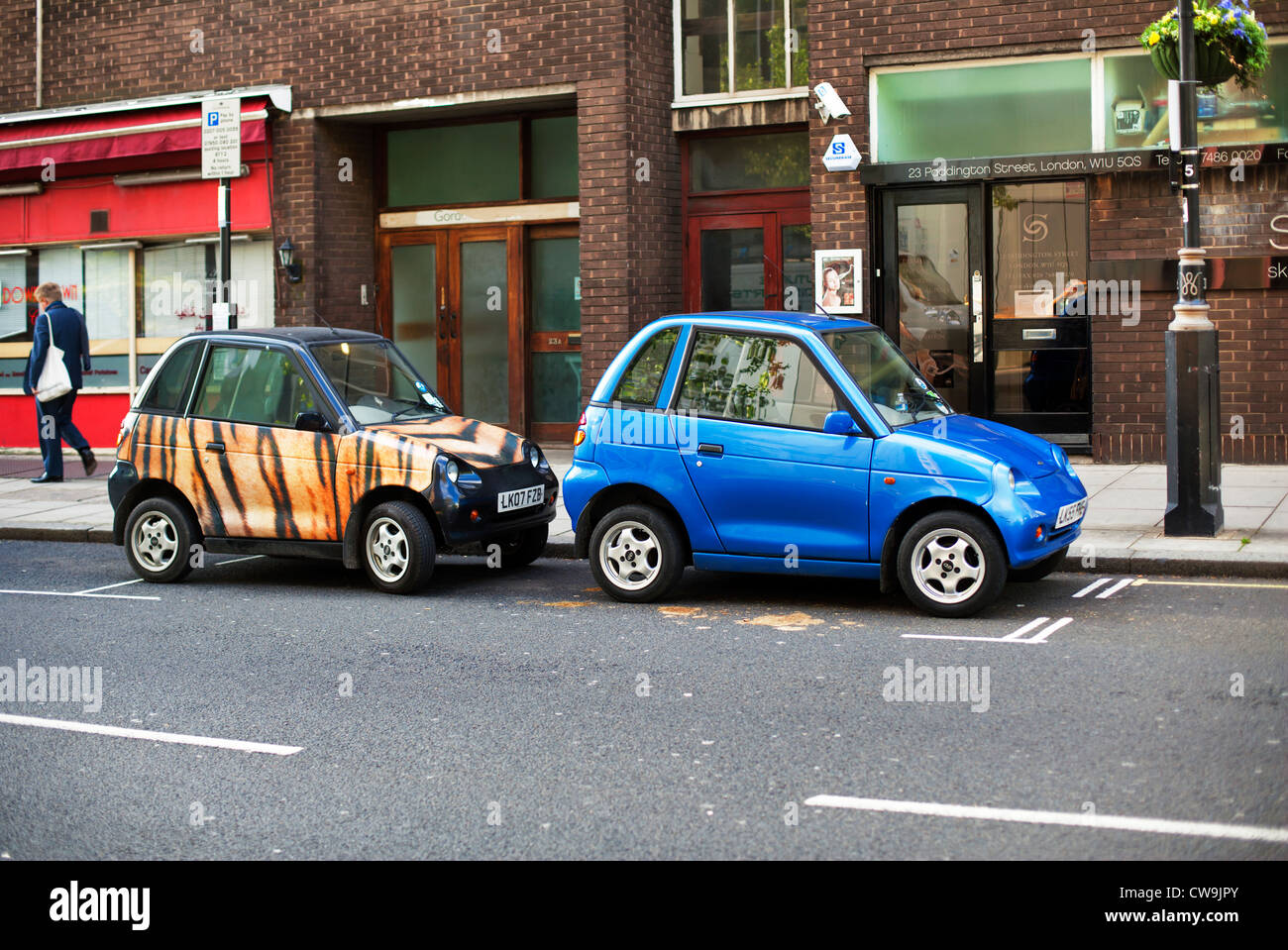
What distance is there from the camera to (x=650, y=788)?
5.37 m

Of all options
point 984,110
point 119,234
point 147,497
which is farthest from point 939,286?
point 119,234

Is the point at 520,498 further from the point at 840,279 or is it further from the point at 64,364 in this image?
the point at 64,364

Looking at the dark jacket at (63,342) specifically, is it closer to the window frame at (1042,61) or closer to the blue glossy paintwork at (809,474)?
the window frame at (1042,61)

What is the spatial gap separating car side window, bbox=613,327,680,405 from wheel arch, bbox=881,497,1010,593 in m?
1.62

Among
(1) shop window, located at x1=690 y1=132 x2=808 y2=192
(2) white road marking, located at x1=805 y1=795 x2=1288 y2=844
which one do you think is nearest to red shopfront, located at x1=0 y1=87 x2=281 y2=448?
(1) shop window, located at x1=690 y1=132 x2=808 y2=192

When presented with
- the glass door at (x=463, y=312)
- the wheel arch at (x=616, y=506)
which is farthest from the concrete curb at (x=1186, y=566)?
the glass door at (x=463, y=312)

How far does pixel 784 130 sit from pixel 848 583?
300 inches

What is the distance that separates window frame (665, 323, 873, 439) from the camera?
8.58 m

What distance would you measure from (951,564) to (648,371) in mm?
2137

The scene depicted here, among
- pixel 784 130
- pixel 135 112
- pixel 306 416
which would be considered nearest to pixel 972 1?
pixel 784 130

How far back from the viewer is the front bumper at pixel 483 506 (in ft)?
31.0

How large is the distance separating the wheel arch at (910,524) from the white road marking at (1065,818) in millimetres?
3332

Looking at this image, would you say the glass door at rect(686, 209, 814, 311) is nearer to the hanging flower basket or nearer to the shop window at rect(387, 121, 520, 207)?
the shop window at rect(387, 121, 520, 207)

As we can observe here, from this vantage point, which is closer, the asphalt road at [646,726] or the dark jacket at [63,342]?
the asphalt road at [646,726]
